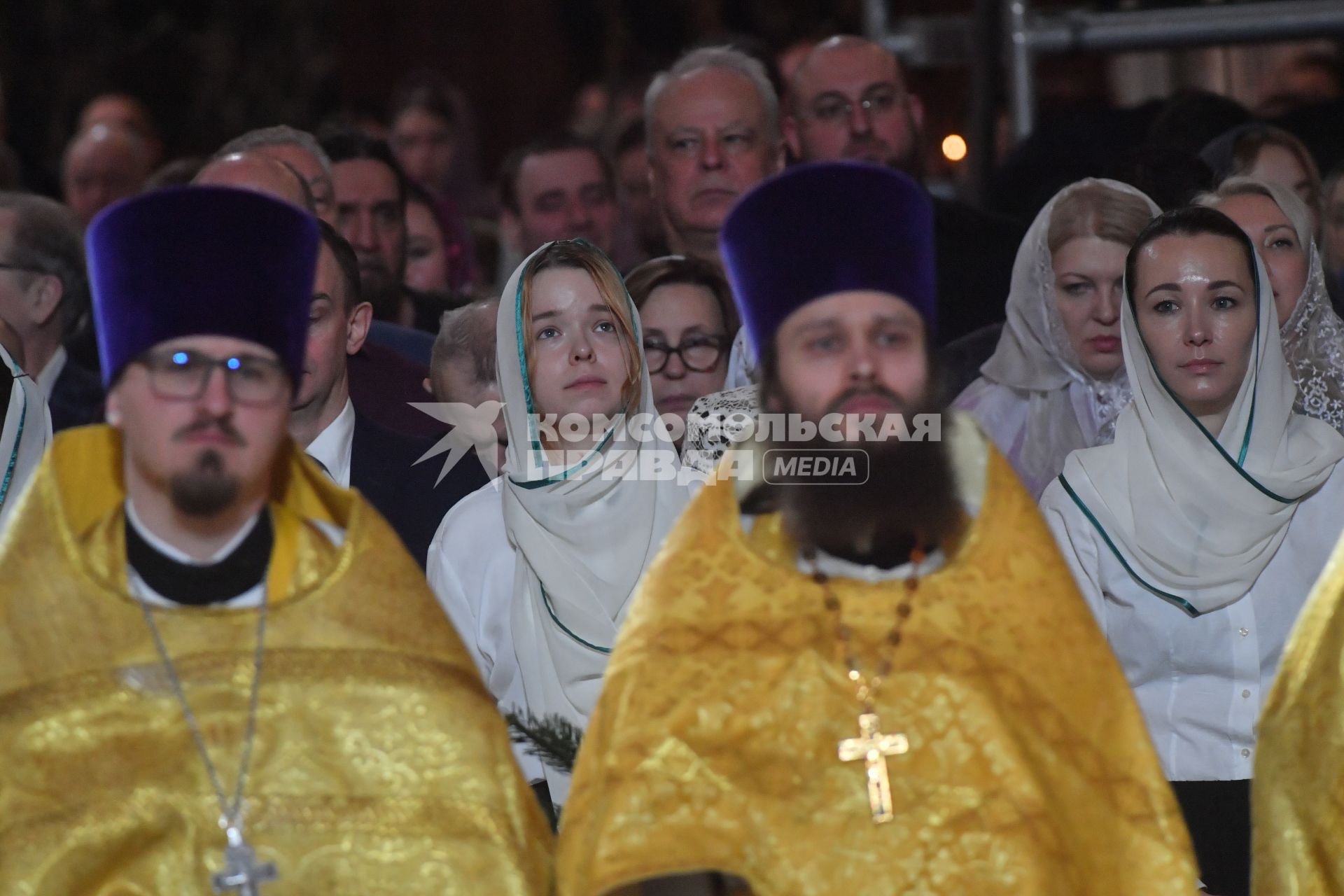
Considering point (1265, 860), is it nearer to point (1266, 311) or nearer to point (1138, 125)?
point (1266, 311)

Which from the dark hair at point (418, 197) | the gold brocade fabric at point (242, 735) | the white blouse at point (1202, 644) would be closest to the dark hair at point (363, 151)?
the dark hair at point (418, 197)

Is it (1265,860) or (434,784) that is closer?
(434,784)

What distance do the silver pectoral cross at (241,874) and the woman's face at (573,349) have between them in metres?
1.50

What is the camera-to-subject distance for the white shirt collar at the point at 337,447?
16.4 ft

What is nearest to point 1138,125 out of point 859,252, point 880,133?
point 880,133

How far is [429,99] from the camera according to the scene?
952 cm

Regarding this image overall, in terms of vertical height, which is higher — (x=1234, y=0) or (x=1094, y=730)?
(x=1234, y=0)

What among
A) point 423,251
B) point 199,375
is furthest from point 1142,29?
point 199,375

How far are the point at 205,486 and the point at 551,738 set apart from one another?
86 centimetres

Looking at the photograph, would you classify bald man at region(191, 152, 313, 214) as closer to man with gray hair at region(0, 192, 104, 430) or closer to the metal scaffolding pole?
man with gray hair at region(0, 192, 104, 430)

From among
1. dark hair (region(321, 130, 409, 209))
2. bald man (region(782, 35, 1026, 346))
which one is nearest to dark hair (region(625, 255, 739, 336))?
bald man (region(782, 35, 1026, 346))

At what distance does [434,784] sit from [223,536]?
1.81 feet

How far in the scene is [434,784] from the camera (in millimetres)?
3480

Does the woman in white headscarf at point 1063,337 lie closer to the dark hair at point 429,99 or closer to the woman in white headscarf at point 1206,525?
the woman in white headscarf at point 1206,525
